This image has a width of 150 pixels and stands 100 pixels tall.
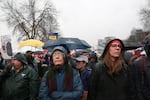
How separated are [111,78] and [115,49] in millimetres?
446

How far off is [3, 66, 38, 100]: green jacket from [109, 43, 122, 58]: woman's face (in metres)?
1.70

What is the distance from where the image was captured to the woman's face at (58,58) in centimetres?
495

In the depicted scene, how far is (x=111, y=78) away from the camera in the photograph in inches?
186

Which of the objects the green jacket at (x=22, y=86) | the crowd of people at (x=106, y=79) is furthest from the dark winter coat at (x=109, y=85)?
the green jacket at (x=22, y=86)

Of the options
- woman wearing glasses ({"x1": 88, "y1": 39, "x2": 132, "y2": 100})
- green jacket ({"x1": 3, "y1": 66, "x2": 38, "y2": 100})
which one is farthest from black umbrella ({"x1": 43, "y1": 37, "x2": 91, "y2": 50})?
woman wearing glasses ({"x1": 88, "y1": 39, "x2": 132, "y2": 100})

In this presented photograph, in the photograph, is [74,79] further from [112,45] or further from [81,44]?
[81,44]

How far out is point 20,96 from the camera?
5773mm

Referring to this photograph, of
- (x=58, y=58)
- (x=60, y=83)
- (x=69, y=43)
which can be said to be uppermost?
(x=69, y=43)

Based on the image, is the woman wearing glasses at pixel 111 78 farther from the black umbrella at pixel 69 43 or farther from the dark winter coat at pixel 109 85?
the black umbrella at pixel 69 43

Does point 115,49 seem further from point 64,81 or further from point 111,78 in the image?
point 64,81

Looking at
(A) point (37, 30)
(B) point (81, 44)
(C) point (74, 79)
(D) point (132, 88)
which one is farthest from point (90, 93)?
(A) point (37, 30)

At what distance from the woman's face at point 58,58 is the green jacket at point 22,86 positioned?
3.43 ft

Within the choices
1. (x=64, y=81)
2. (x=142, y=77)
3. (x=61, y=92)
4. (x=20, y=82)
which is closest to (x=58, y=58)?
(x=64, y=81)

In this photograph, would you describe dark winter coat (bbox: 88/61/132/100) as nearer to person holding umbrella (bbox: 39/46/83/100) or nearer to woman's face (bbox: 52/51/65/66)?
person holding umbrella (bbox: 39/46/83/100)
